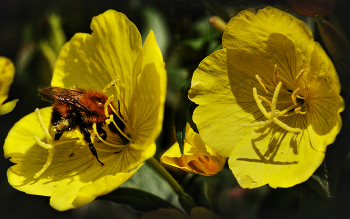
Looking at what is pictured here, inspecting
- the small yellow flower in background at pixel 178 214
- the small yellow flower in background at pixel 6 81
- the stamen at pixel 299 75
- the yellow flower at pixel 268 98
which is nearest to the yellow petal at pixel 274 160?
the yellow flower at pixel 268 98

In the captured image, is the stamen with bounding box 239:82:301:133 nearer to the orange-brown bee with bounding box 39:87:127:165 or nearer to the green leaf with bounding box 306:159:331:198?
the green leaf with bounding box 306:159:331:198

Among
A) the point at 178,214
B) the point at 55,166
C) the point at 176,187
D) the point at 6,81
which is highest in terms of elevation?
the point at 6,81

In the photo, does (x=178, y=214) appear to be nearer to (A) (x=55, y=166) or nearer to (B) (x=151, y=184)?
(B) (x=151, y=184)

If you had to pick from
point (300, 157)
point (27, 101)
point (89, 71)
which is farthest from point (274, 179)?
point (27, 101)

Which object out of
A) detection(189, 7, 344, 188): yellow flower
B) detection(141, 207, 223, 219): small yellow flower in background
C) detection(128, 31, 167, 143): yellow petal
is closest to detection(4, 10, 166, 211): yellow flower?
detection(128, 31, 167, 143): yellow petal

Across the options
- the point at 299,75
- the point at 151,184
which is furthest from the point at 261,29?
the point at 151,184
